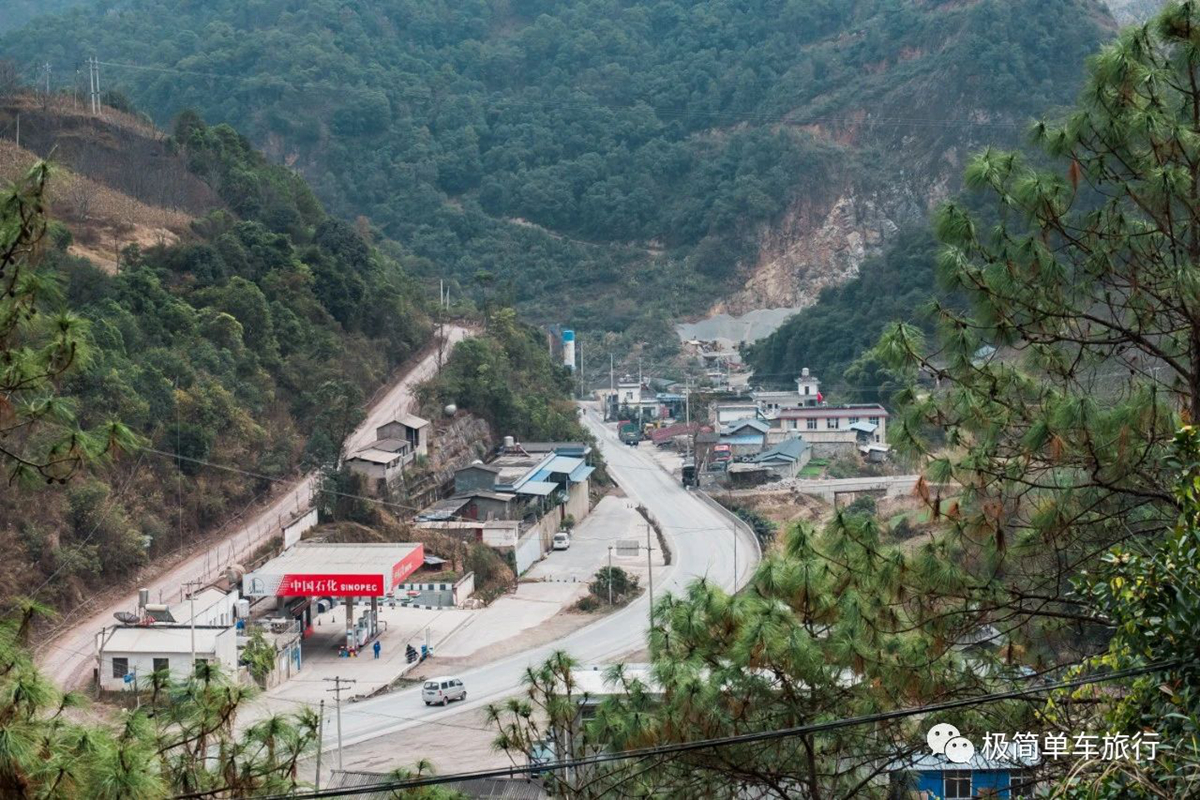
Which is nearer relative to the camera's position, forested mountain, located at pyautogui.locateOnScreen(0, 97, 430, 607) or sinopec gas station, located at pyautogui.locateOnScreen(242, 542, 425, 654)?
sinopec gas station, located at pyautogui.locateOnScreen(242, 542, 425, 654)

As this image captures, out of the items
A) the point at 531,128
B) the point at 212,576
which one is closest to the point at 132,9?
the point at 531,128

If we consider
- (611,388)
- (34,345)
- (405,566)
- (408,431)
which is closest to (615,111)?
(611,388)

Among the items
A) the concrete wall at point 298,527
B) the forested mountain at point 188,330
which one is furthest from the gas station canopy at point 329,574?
the forested mountain at point 188,330

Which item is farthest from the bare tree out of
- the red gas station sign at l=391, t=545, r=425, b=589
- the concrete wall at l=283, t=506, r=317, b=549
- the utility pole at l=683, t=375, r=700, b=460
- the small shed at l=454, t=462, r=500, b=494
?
the red gas station sign at l=391, t=545, r=425, b=589

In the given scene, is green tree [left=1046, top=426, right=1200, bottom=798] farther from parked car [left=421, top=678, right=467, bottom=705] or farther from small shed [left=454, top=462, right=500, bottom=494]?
small shed [left=454, top=462, right=500, bottom=494]

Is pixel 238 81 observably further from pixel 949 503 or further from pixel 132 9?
pixel 949 503

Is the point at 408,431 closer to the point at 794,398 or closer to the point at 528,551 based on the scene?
the point at 528,551
